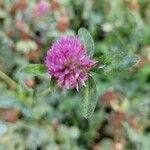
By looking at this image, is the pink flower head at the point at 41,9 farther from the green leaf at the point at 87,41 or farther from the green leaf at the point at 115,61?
the green leaf at the point at 115,61

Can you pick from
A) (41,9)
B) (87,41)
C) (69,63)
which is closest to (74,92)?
(41,9)

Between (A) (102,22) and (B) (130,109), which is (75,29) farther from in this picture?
(B) (130,109)

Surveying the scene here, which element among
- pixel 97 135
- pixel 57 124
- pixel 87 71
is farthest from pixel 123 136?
pixel 87 71

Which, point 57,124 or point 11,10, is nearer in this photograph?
point 57,124

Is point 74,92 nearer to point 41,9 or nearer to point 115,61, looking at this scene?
point 41,9

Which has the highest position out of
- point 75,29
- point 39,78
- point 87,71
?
point 87,71

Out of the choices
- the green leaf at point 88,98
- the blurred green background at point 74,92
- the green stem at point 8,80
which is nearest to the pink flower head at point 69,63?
the green leaf at point 88,98

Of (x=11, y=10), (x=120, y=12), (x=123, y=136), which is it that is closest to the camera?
(x=123, y=136)
